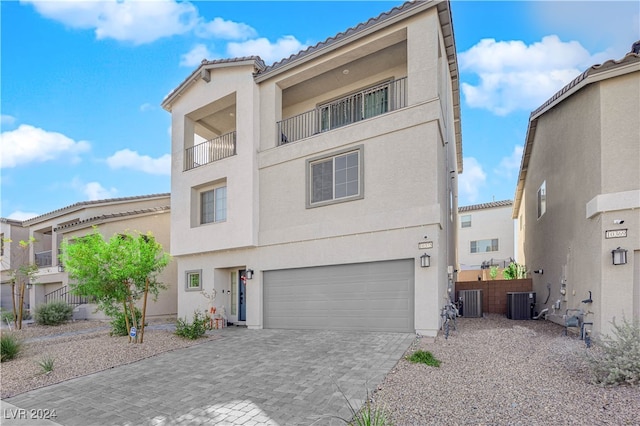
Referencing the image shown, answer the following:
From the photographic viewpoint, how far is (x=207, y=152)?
1515cm

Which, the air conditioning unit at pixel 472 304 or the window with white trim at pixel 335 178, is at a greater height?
the window with white trim at pixel 335 178

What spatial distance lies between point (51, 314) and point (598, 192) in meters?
20.1

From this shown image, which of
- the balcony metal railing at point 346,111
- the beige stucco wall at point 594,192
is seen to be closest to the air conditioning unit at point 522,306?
the beige stucco wall at point 594,192

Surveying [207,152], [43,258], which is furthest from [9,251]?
[207,152]

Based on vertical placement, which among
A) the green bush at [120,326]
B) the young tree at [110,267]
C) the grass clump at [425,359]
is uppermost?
the young tree at [110,267]

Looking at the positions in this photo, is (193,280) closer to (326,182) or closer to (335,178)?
(326,182)

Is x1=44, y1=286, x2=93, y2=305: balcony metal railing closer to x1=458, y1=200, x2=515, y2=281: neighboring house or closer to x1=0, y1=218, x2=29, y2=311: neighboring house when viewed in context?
x1=0, y1=218, x2=29, y2=311: neighboring house

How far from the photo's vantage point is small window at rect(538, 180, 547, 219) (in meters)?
13.0

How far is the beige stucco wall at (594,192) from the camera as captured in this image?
24.9ft

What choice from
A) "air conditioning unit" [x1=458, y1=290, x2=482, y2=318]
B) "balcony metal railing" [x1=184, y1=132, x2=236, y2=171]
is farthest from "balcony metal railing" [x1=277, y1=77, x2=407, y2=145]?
"air conditioning unit" [x1=458, y1=290, x2=482, y2=318]

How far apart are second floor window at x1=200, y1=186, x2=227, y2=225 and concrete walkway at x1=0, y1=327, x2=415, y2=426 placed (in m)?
5.96

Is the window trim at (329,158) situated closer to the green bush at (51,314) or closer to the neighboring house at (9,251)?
the green bush at (51,314)

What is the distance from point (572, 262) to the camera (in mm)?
9773

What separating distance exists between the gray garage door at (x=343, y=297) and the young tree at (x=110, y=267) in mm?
3942
